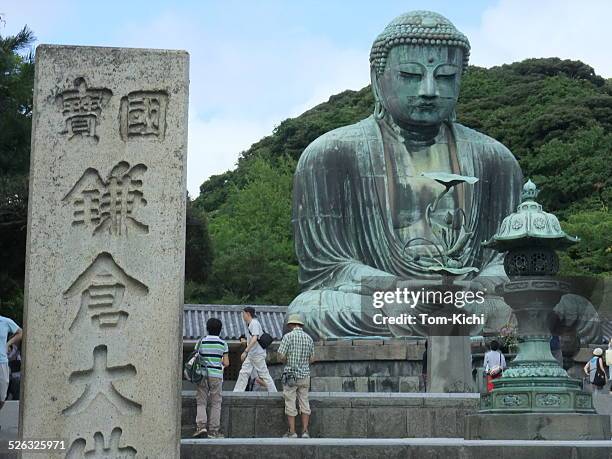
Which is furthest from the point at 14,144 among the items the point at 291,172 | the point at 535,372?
the point at 291,172

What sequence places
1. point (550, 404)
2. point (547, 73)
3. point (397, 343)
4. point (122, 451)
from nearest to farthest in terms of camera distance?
point (122, 451)
point (550, 404)
point (397, 343)
point (547, 73)

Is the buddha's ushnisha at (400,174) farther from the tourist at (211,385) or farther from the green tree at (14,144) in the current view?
the tourist at (211,385)

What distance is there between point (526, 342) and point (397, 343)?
3.76m

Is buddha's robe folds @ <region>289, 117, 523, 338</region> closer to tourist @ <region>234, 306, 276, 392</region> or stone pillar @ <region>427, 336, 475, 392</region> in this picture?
stone pillar @ <region>427, 336, 475, 392</region>

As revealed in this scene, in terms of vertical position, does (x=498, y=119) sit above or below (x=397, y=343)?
above

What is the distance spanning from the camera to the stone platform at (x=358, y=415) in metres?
8.71

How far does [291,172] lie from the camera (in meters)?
30.3

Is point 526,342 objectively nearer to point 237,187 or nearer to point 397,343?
point 397,343

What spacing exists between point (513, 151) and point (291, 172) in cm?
627

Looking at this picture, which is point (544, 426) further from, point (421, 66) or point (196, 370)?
point (421, 66)

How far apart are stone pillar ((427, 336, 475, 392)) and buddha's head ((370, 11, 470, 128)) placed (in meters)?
4.55

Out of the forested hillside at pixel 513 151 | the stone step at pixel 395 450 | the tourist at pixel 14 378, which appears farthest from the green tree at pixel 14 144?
the forested hillside at pixel 513 151

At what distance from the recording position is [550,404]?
819 cm

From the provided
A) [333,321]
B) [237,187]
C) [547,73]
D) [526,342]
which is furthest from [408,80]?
[547,73]
